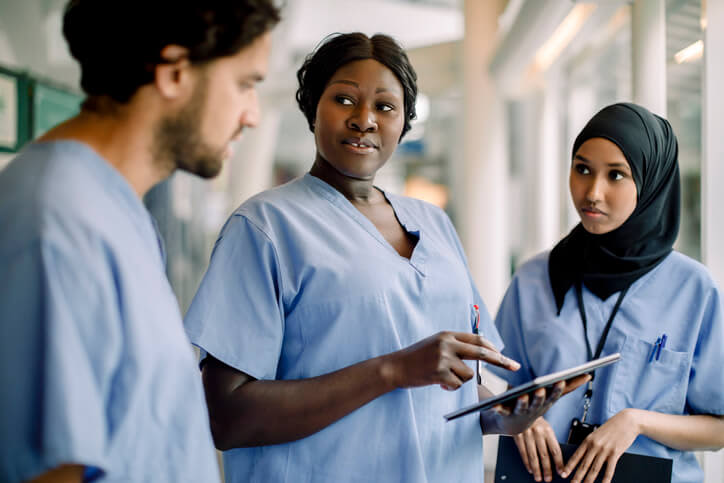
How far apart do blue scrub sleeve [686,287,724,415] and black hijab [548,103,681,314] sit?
0.52ft

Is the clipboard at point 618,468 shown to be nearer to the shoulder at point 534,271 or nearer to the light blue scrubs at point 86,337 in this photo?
the shoulder at point 534,271

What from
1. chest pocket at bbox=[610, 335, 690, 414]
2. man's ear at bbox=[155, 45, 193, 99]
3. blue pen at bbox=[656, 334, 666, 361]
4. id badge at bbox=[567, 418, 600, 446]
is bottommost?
id badge at bbox=[567, 418, 600, 446]

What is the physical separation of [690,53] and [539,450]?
1204 mm

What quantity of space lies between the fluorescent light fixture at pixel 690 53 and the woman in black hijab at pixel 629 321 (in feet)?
1.05

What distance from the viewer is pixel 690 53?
1651mm

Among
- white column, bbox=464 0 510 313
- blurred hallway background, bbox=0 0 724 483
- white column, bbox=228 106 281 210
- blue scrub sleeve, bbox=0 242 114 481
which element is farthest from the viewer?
white column, bbox=228 106 281 210

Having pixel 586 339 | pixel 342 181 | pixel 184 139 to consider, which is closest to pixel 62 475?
pixel 184 139

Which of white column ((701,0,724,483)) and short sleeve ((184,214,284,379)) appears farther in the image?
white column ((701,0,724,483))

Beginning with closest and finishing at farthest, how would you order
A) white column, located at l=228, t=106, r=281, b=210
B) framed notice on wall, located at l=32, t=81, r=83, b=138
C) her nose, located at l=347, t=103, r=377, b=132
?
her nose, located at l=347, t=103, r=377, b=132 < framed notice on wall, located at l=32, t=81, r=83, b=138 < white column, located at l=228, t=106, r=281, b=210

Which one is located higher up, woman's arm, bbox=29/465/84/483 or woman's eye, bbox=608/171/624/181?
woman's eye, bbox=608/171/624/181

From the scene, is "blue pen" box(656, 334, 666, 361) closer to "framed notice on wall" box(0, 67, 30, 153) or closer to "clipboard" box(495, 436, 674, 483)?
"clipboard" box(495, 436, 674, 483)

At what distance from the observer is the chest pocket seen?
1.29 meters

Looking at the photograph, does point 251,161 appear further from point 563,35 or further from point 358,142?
point 358,142

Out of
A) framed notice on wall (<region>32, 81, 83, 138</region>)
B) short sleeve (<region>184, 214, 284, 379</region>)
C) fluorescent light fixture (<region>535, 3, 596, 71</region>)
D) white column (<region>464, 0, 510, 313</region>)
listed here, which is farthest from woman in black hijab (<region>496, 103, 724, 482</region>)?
framed notice on wall (<region>32, 81, 83, 138</region>)
